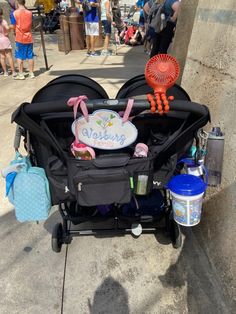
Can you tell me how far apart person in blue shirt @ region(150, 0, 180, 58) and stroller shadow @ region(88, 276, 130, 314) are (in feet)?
17.4

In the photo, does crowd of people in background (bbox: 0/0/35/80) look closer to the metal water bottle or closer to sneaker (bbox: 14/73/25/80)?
sneaker (bbox: 14/73/25/80)

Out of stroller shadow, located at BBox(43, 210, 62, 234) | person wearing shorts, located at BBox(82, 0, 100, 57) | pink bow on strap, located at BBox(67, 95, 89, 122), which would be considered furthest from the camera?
person wearing shorts, located at BBox(82, 0, 100, 57)

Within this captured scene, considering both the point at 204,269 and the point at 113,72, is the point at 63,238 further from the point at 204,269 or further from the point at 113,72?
the point at 113,72

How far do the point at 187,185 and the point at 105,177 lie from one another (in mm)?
528

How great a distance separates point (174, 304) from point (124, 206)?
2.44 feet

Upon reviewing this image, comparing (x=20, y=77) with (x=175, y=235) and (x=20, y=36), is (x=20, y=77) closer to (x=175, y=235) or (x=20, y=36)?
(x=20, y=36)

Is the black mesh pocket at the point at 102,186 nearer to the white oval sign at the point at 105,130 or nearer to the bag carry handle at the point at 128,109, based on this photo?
the white oval sign at the point at 105,130

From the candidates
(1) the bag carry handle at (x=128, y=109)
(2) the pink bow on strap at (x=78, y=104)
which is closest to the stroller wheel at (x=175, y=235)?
(1) the bag carry handle at (x=128, y=109)

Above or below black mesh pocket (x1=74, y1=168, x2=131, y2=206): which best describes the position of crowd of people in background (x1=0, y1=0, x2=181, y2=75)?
below

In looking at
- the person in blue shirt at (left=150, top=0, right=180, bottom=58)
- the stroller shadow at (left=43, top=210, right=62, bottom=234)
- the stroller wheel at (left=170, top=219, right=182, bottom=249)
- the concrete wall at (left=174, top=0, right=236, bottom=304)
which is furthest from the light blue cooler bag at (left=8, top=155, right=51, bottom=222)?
the person in blue shirt at (left=150, top=0, right=180, bottom=58)

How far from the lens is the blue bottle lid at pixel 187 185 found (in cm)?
184

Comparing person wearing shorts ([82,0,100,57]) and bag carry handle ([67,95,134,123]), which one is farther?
person wearing shorts ([82,0,100,57])

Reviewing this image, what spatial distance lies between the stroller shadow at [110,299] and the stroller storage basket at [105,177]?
2.63 feet

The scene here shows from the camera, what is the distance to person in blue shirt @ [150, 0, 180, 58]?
239 inches
